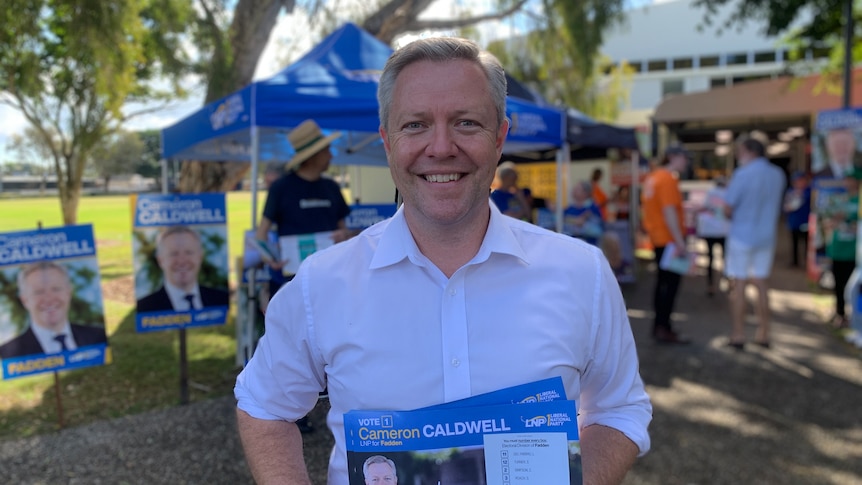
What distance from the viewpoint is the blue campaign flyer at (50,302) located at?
3.99 metres

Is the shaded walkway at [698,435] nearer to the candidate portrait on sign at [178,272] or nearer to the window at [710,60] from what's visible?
the candidate portrait on sign at [178,272]

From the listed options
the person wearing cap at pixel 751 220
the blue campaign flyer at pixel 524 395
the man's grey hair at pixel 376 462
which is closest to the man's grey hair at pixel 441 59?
the blue campaign flyer at pixel 524 395

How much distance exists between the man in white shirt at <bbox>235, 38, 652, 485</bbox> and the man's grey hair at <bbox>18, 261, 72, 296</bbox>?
352cm

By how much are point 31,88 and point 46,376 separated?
6205 mm

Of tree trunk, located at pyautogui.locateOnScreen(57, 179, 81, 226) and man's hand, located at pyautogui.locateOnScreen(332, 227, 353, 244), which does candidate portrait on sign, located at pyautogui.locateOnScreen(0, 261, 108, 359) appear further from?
tree trunk, located at pyautogui.locateOnScreen(57, 179, 81, 226)

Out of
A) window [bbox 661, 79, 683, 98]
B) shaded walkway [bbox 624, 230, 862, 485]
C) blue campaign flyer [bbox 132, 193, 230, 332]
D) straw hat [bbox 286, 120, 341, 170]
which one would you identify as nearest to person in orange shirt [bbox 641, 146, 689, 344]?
shaded walkway [bbox 624, 230, 862, 485]

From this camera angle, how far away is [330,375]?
130 centimetres

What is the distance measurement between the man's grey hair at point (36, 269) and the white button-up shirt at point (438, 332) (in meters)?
3.50

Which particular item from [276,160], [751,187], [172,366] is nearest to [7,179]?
[276,160]

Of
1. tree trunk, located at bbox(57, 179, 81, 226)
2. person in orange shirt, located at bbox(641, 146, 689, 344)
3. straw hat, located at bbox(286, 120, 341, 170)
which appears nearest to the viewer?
straw hat, located at bbox(286, 120, 341, 170)

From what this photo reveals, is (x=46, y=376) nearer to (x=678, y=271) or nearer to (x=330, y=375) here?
(x=330, y=375)

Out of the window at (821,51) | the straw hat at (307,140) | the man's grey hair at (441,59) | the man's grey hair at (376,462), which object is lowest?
the man's grey hair at (376,462)

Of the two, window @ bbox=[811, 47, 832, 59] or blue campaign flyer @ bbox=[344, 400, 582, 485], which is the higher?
window @ bbox=[811, 47, 832, 59]

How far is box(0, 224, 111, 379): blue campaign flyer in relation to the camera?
13.1 ft
